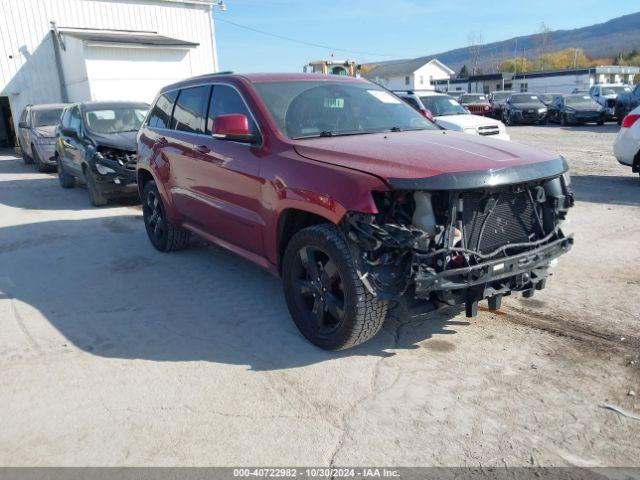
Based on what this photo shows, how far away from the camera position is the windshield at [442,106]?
46.8 feet

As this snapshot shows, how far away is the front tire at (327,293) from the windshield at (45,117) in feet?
46.2

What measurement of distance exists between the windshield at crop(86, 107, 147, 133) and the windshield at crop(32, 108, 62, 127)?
19.6 ft

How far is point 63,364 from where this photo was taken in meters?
3.82

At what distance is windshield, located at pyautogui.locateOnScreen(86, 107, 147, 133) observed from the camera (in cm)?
1020

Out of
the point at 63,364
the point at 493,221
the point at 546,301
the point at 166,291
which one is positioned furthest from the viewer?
the point at 166,291

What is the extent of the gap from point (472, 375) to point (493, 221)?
1005mm

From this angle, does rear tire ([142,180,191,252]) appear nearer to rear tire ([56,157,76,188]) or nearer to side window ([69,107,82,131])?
side window ([69,107,82,131])

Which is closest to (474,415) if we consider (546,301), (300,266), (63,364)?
(300,266)

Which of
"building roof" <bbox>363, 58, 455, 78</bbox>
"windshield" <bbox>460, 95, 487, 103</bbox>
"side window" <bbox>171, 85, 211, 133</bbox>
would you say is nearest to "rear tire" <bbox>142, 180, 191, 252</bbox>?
"side window" <bbox>171, 85, 211, 133</bbox>

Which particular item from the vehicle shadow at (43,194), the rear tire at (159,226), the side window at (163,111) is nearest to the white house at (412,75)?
the vehicle shadow at (43,194)

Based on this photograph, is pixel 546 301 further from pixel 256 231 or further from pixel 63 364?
pixel 63 364

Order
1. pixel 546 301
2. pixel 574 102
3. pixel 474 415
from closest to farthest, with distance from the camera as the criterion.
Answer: pixel 474 415, pixel 546 301, pixel 574 102

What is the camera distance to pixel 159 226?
6449 mm

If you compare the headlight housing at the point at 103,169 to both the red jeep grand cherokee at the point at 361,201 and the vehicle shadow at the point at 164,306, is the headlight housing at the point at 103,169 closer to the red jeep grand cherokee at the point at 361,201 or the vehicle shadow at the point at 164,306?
the vehicle shadow at the point at 164,306
